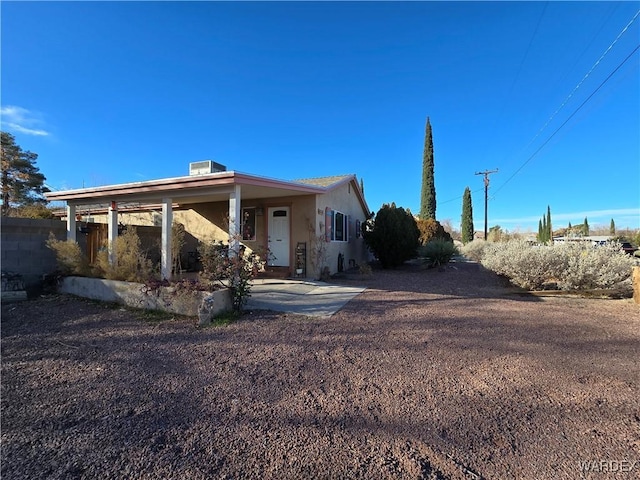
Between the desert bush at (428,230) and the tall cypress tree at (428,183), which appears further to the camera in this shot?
the tall cypress tree at (428,183)

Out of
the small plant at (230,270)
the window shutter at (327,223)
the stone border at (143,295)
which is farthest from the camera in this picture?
the window shutter at (327,223)

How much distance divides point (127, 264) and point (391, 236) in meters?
9.76

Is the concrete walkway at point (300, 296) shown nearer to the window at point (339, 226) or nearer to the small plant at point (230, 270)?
the small plant at point (230, 270)

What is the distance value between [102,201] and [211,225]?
348cm

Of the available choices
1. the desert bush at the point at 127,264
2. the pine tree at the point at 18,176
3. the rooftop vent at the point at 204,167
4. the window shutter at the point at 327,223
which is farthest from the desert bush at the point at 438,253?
the pine tree at the point at 18,176

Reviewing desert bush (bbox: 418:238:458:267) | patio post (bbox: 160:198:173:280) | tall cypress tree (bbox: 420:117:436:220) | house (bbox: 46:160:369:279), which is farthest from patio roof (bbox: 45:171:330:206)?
tall cypress tree (bbox: 420:117:436:220)

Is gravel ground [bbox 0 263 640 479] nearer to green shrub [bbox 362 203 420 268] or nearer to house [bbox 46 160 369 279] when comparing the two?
house [bbox 46 160 369 279]

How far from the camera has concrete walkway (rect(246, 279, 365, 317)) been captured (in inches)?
224

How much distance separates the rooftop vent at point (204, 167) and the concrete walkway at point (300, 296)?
335 cm

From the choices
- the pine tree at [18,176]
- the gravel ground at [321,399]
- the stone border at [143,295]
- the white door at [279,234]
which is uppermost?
the pine tree at [18,176]

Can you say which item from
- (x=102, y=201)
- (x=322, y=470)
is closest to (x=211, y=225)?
(x=102, y=201)

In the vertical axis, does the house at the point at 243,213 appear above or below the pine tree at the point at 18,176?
below

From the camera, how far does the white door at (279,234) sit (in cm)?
948

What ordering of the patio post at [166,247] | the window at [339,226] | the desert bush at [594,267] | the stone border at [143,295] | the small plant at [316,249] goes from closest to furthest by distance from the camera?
the stone border at [143,295] → the patio post at [166,247] → the desert bush at [594,267] → the small plant at [316,249] → the window at [339,226]
